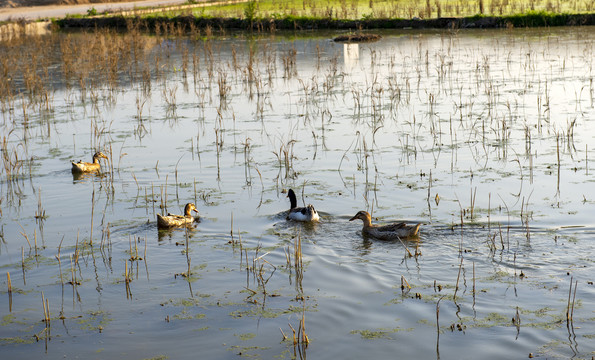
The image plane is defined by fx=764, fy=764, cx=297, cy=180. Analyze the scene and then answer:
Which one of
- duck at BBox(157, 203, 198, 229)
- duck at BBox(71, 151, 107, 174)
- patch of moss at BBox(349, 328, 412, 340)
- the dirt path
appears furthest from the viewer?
the dirt path

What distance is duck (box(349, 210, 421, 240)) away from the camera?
27.6 ft

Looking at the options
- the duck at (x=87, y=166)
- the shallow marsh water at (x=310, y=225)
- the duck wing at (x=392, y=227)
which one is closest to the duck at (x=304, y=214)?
the shallow marsh water at (x=310, y=225)

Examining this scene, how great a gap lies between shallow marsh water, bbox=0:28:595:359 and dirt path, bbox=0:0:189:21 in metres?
29.8

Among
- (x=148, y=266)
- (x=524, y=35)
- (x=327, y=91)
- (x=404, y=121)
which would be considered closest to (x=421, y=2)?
(x=524, y=35)

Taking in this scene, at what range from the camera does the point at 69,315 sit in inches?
271

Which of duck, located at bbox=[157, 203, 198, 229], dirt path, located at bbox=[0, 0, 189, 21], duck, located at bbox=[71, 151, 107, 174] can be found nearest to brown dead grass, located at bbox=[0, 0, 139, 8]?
dirt path, located at bbox=[0, 0, 189, 21]

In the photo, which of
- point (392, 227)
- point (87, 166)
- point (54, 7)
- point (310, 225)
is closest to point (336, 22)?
point (87, 166)

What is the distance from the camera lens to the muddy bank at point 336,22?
28797 mm

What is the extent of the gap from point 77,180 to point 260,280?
5.33 m

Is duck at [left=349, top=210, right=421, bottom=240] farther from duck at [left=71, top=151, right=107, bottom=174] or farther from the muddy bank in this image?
the muddy bank

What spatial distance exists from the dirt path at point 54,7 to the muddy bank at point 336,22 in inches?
264

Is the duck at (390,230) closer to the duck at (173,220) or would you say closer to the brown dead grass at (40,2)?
the duck at (173,220)

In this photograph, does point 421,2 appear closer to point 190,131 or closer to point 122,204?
point 190,131

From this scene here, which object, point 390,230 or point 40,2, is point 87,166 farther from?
point 40,2
